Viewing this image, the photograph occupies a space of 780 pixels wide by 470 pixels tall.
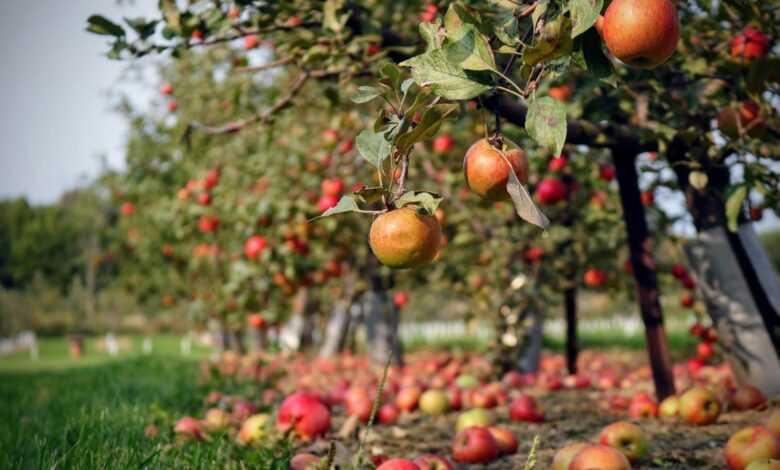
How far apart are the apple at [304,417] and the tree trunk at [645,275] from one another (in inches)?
74.8

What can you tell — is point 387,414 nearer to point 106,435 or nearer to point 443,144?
point 106,435

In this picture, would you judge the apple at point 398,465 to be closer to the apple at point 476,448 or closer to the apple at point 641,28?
Answer: the apple at point 476,448

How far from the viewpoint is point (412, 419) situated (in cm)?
399

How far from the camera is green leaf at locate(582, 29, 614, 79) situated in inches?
56.4

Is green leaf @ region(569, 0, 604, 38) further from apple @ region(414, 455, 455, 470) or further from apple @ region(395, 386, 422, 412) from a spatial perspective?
apple @ region(395, 386, 422, 412)

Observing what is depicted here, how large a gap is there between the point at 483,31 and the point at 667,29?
43cm

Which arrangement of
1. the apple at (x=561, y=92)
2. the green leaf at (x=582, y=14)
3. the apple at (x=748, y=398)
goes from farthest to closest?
1. the apple at (x=561, y=92)
2. the apple at (x=748, y=398)
3. the green leaf at (x=582, y=14)

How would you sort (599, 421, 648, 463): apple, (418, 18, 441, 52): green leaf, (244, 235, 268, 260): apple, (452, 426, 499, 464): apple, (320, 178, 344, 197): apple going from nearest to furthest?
(418, 18, 441, 52): green leaf → (599, 421, 648, 463): apple → (452, 426, 499, 464): apple → (320, 178, 344, 197): apple → (244, 235, 268, 260): apple

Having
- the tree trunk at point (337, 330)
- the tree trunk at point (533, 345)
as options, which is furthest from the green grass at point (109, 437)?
the tree trunk at point (337, 330)

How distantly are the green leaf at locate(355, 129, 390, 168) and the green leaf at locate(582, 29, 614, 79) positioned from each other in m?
0.53

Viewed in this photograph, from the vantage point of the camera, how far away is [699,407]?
301 cm

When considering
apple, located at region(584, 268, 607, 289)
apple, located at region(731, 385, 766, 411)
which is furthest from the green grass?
apple, located at region(584, 268, 607, 289)

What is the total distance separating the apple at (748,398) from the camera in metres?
3.15

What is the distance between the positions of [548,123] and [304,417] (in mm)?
2242
